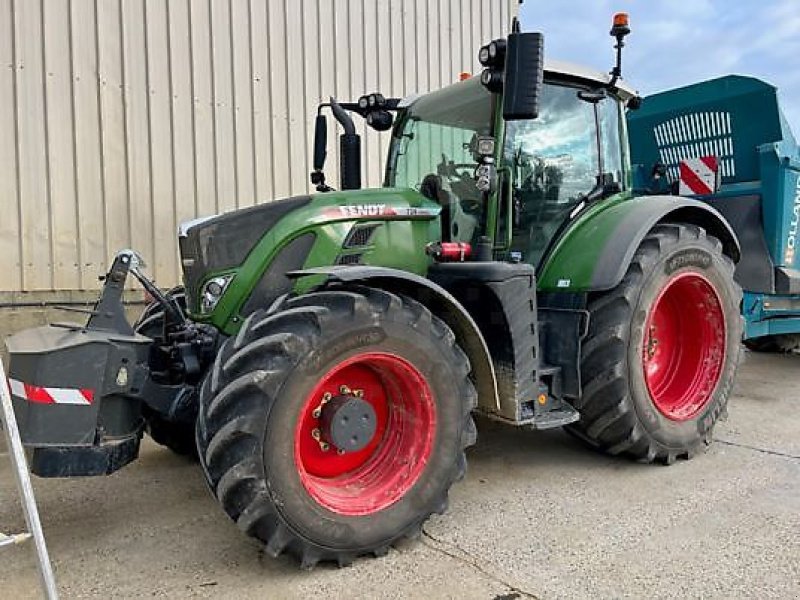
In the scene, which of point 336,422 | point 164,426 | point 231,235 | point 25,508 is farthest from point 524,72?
point 164,426

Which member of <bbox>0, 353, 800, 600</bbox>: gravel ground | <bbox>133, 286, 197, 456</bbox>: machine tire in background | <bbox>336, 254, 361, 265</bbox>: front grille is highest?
<bbox>336, 254, 361, 265</bbox>: front grille

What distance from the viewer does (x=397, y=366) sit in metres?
2.97

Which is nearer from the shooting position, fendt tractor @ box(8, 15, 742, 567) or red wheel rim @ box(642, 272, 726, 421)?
fendt tractor @ box(8, 15, 742, 567)

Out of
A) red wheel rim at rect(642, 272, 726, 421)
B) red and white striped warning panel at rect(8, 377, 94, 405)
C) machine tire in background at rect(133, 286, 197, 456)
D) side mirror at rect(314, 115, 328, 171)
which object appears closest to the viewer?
red and white striped warning panel at rect(8, 377, 94, 405)

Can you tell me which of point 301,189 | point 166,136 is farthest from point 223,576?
point 301,189

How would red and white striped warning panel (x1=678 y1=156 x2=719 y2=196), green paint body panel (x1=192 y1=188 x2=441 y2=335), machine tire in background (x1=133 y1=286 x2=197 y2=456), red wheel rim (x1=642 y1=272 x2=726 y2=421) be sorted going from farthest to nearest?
1. red and white striped warning panel (x1=678 y1=156 x2=719 y2=196)
2. red wheel rim (x1=642 y1=272 x2=726 y2=421)
3. machine tire in background (x1=133 y1=286 x2=197 y2=456)
4. green paint body panel (x1=192 y1=188 x2=441 y2=335)

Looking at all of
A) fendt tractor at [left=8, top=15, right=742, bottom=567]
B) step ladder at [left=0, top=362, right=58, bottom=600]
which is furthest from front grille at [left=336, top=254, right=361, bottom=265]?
step ladder at [left=0, top=362, right=58, bottom=600]

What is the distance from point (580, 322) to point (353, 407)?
1.45 meters

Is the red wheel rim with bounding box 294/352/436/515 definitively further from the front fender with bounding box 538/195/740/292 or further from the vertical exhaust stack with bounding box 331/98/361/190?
the vertical exhaust stack with bounding box 331/98/361/190

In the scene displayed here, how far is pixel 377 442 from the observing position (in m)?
3.16

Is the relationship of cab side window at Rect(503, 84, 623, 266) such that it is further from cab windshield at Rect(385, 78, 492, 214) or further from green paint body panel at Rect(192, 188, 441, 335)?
green paint body panel at Rect(192, 188, 441, 335)

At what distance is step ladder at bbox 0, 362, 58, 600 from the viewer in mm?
2123

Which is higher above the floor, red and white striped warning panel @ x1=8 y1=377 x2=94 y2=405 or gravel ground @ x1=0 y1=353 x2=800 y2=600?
red and white striped warning panel @ x1=8 y1=377 x2=94 y2=405

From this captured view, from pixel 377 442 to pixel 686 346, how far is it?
236 centimetres
